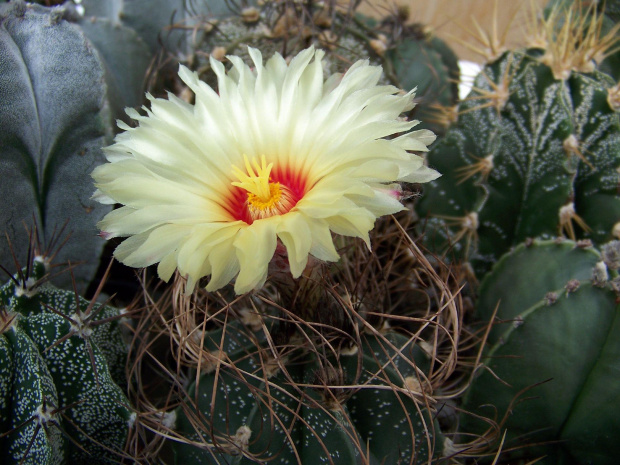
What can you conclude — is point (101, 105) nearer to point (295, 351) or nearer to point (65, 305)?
point (65, 305)

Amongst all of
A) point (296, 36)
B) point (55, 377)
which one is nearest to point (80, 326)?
point (55, 377)

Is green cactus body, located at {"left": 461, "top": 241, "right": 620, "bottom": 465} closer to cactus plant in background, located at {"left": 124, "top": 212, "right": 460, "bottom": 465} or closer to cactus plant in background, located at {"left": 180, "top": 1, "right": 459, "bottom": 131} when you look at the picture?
cactus plant in background, located at {"left": 124, "top": 212, "right": 460, "bottom": 465}

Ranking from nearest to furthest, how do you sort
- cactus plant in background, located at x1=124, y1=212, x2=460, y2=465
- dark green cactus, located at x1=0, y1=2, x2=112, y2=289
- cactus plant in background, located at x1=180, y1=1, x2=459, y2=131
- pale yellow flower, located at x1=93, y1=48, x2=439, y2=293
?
pale yellow flower, located at x1=93, y1=48, x2=439, y2=293 → cactus plant in background, located at x1=124, y1=212, x2=460, y2=465 → dark green cactus, located at x1=0, y1=2, x2=112, y2=289 → cactus plant in background, located at x1=180, y1=1, x2=459, y2=131

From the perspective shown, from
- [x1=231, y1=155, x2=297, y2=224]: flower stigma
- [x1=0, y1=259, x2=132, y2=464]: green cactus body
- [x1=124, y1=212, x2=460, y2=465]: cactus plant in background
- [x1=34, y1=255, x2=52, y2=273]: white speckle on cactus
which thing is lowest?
[x1=0, y1=259, x2=132, y2=464]: green cactus body

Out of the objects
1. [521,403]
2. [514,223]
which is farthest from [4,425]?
[514,223]

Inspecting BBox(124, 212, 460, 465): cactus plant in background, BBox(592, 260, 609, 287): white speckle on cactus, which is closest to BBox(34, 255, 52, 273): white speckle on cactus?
BBox(124, 212, 460, 465): cactus plant in background

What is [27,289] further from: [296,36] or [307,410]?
[296,36]

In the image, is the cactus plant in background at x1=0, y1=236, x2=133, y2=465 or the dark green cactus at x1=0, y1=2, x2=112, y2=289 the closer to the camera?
the cactus plant in background at x1=0, y1=236, x2=133, y2=465
